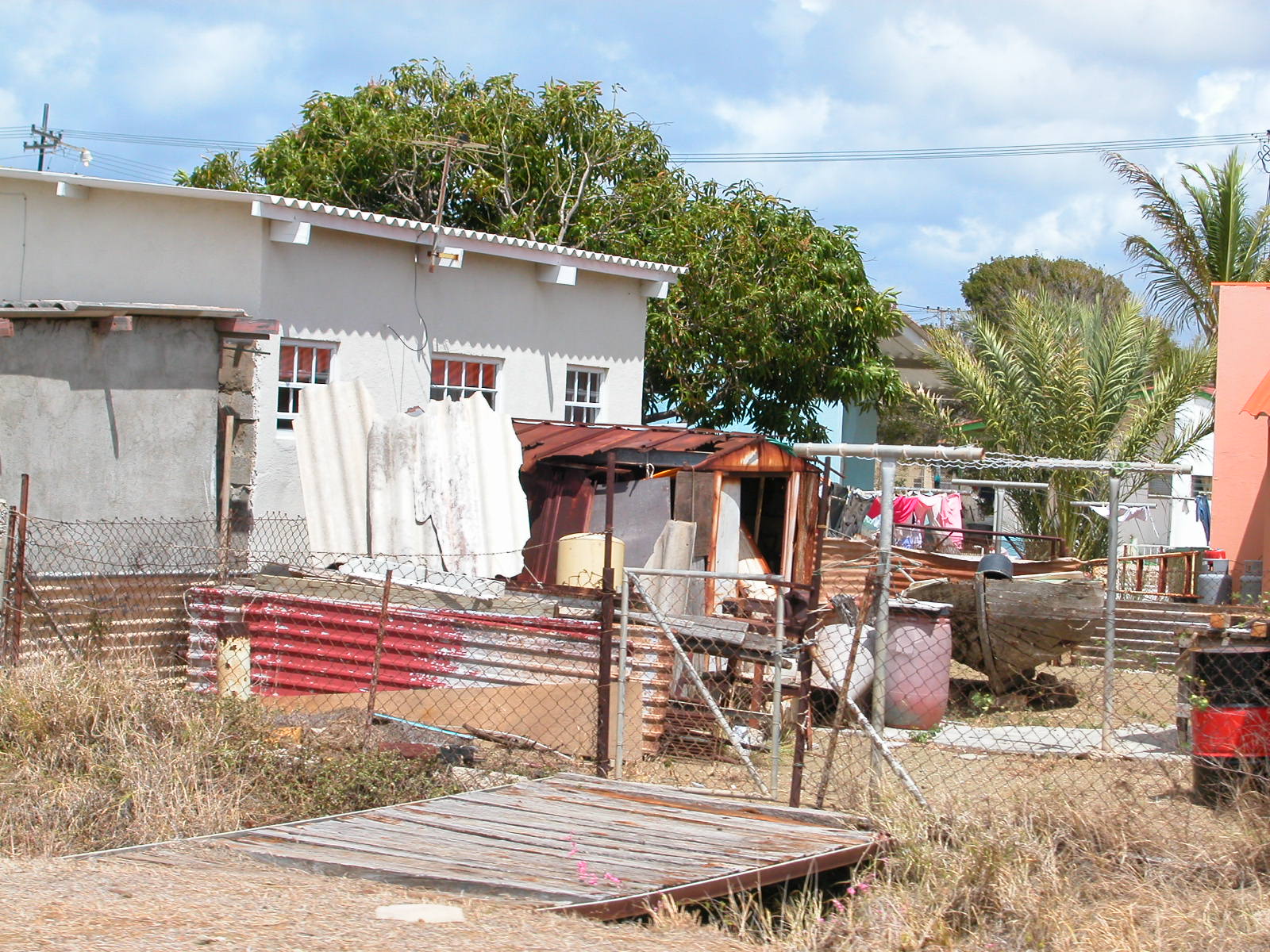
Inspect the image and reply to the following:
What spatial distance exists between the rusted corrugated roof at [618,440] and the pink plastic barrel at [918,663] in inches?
136

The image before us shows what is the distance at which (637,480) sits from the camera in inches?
529

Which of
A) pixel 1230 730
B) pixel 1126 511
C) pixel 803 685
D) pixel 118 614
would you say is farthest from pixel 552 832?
pixel 1126 511

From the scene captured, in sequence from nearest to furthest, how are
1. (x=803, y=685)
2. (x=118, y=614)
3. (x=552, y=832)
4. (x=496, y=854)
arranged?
1. (x=496, y=854)
2. (x=552, y=832)
3. (x=803, y=685)
4. (x=118, y=614)

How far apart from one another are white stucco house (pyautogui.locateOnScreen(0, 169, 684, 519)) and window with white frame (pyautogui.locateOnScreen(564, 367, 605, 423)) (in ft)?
0.09

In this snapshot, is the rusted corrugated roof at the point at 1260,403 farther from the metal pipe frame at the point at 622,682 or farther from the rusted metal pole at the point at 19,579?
the rusted metal pole at the point at 19,579

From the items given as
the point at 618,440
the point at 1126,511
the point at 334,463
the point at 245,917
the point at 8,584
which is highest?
the point at 618,440

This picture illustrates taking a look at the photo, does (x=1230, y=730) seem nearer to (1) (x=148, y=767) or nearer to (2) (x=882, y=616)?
(2) (x=882, y=616)

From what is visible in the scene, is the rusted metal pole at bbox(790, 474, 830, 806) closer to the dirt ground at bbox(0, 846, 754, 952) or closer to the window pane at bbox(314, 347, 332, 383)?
the dirt ground at bbox(0, 846, 754, 952)

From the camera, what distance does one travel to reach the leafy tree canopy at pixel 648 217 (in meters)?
20.3

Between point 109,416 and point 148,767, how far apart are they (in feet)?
16.7

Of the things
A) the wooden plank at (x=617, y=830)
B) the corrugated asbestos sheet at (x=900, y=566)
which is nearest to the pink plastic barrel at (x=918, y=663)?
the corrugated asbestos sheet at (x=900, y=566)

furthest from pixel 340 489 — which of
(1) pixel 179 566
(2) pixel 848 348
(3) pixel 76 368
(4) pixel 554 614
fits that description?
(2) pixel 848 348

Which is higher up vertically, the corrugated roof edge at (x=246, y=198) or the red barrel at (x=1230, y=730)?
the corrugated roof edge at (x=246, y=198)

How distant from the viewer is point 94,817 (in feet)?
21.4
